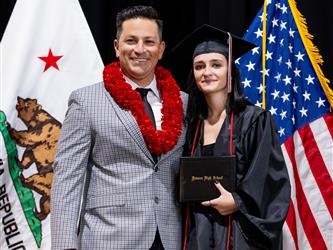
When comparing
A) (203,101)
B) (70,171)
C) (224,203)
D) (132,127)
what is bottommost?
(224,203)

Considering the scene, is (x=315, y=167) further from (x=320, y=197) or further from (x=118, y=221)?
(x=118, y=221)

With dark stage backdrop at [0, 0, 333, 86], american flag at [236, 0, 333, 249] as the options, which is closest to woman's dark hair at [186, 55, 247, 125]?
american flag at [236, 0, 333, 249]

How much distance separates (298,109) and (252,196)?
0.86 metres

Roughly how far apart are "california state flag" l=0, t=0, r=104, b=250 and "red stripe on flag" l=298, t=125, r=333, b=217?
1001 millimetres

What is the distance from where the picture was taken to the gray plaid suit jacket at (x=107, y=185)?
1.92 meters

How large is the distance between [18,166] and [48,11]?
74cm

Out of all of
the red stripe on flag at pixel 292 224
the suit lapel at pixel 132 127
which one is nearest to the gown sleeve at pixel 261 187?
the suit lapel at pixel 132 127

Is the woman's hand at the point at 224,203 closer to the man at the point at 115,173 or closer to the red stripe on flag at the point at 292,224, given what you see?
the man at the point at 115,173

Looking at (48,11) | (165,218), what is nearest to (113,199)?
(165,218)

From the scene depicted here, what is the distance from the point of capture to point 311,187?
258 centimetres

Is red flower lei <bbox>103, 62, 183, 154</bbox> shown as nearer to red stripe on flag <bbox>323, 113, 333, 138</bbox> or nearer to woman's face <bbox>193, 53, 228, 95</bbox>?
woman's face <bbox>193, 53, 228, 95</bbox>

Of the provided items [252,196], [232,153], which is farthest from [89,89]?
[252,196]

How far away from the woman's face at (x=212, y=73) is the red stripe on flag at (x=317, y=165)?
27.8 inches

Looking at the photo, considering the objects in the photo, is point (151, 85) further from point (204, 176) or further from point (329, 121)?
point (329, 121)
